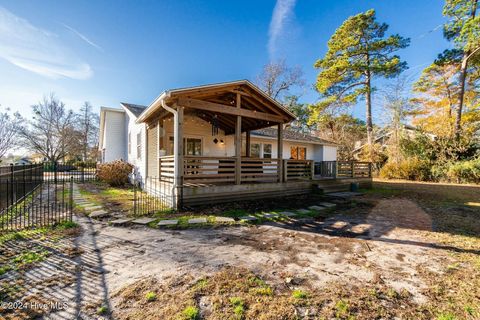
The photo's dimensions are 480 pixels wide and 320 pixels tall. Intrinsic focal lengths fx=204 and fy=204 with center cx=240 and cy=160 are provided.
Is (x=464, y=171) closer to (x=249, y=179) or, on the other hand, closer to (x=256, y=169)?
(x=256, y=169)

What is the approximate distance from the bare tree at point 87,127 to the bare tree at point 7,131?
871 centimetres

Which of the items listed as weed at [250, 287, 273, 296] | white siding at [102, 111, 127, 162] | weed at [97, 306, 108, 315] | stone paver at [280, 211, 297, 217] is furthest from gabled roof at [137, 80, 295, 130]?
white siding at [102, 111, 127, 162]

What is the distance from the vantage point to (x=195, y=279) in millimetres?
2766

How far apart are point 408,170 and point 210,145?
53.2 ft

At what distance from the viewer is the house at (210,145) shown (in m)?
6.99

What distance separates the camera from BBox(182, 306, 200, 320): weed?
6.74 feet

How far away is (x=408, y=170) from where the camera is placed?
1662 centimetres

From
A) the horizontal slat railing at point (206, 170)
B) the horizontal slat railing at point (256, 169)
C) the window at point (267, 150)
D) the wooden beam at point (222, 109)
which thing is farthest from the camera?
the window at point (267, 150)

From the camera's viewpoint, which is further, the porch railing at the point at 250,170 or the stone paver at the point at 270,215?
the porch railing at the point at 250,170

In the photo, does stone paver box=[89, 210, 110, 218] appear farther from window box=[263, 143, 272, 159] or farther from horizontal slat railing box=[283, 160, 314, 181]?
window box=[263, 143, 272, 159]

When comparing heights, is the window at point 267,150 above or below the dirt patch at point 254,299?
above

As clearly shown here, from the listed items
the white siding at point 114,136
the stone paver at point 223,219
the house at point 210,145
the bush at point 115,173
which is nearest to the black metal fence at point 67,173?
the bush at point 115,173

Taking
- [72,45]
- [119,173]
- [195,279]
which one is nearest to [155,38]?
[72,45]

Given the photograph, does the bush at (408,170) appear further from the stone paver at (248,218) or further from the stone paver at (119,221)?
the stone paver at (119,221)
